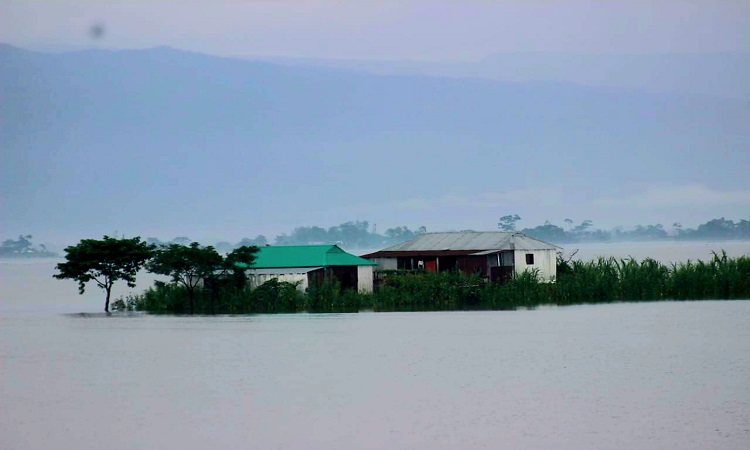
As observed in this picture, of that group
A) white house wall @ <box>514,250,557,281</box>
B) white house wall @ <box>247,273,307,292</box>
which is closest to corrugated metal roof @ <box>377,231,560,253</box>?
white house wall @ <box>514,250,557,281</box>

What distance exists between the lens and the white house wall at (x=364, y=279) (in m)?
47.8

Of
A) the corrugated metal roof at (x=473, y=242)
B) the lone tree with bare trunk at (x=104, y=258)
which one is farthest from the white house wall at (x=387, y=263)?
Answer: the lone tree with bare trunk at (x=104, y=258)

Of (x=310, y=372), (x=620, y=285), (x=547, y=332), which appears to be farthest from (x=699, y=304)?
(x=310, y=372)

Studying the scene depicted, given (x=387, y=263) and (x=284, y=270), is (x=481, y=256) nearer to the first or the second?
(x=387, y=263)

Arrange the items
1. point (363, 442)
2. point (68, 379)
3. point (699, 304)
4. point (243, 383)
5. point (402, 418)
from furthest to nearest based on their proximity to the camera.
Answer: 1. point (699, 304)
2. point (68, 379)
3. point (243, 383)
4. point (402, 418)
5. point (363, 442)

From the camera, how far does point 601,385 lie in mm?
25141

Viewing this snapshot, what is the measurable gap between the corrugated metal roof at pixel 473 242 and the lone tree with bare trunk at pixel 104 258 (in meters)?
11.9

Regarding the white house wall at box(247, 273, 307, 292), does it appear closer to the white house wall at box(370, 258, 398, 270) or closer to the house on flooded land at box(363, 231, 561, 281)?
the white house wall at box(370, 258, 398, 270)

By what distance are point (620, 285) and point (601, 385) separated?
21976 mm

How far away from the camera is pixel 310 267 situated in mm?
46875

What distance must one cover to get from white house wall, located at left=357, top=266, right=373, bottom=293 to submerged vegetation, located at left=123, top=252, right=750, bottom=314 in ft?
3.04

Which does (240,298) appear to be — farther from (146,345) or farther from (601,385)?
(601,385)

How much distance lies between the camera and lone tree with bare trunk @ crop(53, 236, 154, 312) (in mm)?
45906

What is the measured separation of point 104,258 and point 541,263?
63.0 ft
